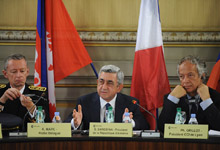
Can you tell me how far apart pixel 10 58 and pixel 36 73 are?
1.15 feet

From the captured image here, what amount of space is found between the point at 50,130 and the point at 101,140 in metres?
0.35

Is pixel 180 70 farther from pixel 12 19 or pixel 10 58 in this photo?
pixel 12 19

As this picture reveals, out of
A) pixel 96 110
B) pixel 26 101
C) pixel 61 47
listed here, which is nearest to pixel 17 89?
pixel 26 101

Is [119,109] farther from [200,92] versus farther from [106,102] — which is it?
[200,92]

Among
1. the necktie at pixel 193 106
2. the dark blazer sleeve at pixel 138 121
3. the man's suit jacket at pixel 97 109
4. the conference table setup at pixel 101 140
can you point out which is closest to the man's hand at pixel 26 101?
the man's suit jacket at pixel 97 109

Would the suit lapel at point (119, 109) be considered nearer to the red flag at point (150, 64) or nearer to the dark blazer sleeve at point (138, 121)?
the dark blazer sleeve at point (138, 121)

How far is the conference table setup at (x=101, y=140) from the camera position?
2016mm

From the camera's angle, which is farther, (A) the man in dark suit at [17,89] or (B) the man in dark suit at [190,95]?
(A) the man in dark suit at [17,89]

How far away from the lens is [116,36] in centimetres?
358

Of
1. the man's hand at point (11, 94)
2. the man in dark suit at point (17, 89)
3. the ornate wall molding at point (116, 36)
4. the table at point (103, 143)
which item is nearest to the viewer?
the table at point (103, 143)

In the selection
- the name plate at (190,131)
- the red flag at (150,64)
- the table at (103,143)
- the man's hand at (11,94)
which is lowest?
the table at (103,143)

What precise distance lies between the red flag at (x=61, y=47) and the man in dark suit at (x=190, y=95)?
990 mm

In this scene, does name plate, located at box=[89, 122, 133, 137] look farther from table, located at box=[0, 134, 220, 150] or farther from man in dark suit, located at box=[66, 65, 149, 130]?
man in dark suit, located at box=[66, 65, 149, 130]

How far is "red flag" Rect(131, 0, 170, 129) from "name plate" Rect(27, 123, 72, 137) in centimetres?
124
